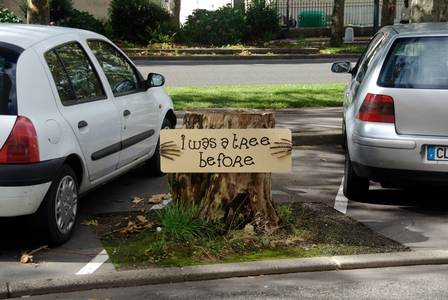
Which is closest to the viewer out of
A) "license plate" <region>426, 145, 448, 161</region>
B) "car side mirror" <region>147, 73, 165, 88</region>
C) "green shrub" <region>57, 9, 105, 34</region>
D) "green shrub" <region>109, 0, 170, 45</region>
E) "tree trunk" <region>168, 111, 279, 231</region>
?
"tree trunk" <region>168, 111, 279, 231</region>

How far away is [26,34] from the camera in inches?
228

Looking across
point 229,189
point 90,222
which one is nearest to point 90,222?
point 90,222

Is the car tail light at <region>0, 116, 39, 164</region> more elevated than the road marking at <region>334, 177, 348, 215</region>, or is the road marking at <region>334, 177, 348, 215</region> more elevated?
the car tail light at <region>0, 116, 39, 164</region>

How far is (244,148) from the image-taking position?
557 cm

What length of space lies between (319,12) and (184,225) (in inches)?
1146

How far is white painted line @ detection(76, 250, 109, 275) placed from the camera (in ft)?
16.3

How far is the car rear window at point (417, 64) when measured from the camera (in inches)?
249

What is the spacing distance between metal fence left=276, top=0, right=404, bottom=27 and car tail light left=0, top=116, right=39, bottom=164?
89.7ft

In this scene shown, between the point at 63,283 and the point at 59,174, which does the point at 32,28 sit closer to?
the point at 59,174

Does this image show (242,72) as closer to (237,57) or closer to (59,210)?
(237,57)

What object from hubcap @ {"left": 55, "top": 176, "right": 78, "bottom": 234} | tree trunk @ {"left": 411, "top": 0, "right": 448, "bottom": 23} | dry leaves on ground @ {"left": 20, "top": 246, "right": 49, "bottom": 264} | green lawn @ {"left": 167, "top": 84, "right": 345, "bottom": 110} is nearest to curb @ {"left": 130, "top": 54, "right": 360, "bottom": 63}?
green lawn @ {"left": 167, "top": 84, "right": 345, "bottom": 110}

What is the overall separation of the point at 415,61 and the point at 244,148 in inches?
75.2

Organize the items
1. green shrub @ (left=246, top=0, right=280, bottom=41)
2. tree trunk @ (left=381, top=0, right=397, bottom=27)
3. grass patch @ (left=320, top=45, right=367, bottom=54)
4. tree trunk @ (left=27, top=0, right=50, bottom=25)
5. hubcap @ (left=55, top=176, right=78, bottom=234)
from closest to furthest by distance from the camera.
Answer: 1. hubcap @ (left=55, top=176, right=78, bottom=234)
2. tree trunk @ (left=27, top=0, right=50, bottom=25)
3. grass patch @ (left=320, top=45, right=367, bottom=54)
4. tree trunk @ (left=381, top=0, right=397, bottom=27)
5. green shrub @ (left=246, top=0, right=280, bottom=41)

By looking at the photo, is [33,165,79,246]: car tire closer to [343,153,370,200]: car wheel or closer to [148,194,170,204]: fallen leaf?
[148,194,170,204]: fallen leaf
